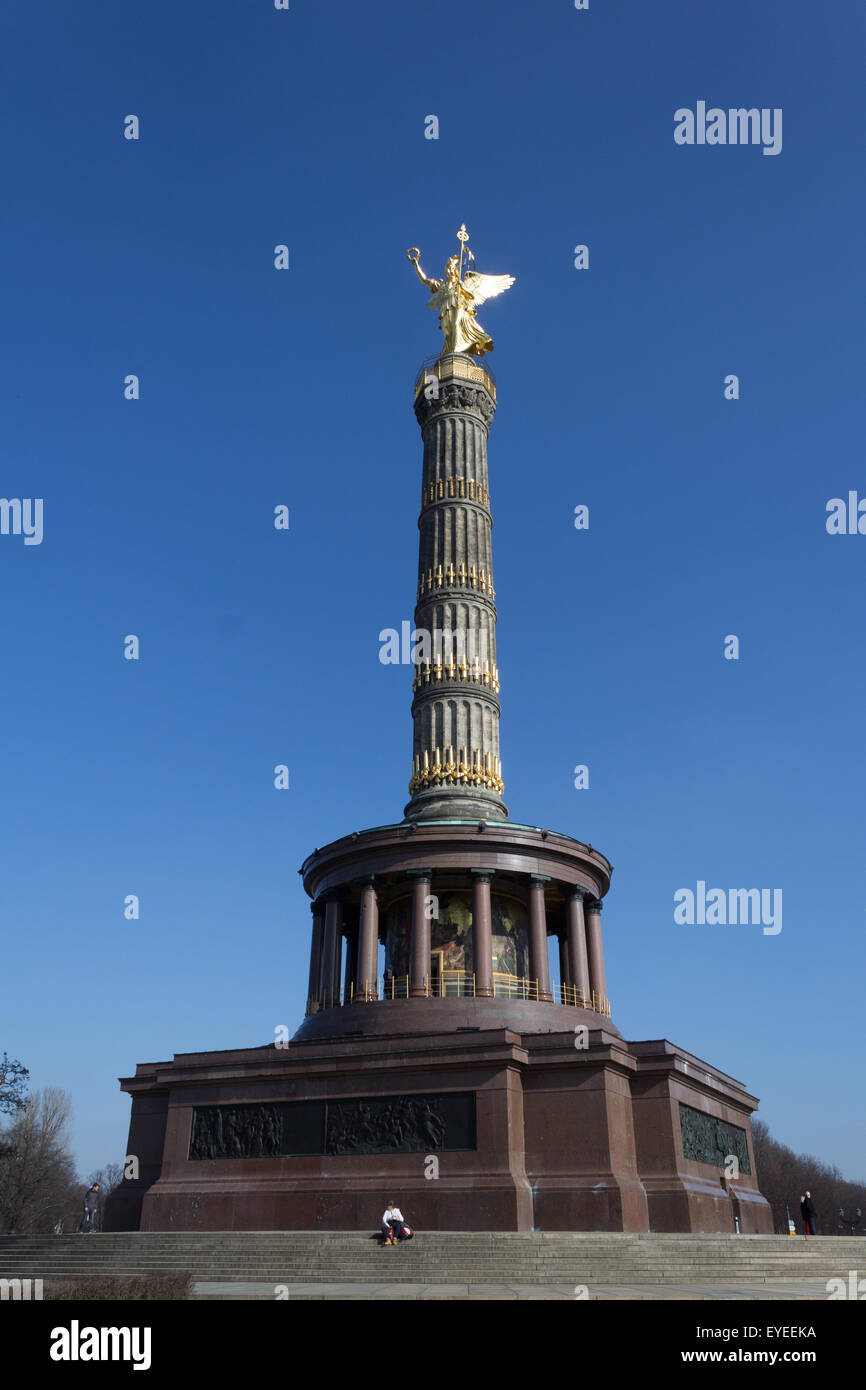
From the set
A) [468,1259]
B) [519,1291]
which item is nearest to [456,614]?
[468,1259]

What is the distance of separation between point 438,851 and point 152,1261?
10.1m

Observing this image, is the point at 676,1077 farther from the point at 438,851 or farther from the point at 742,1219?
the point at 438,851

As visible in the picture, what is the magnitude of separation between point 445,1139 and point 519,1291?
5.78 m

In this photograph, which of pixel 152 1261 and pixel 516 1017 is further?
pixel 516 1017

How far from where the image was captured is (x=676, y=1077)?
2033 centimetres

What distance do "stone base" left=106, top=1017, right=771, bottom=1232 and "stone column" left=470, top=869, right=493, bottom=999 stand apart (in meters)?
1.14

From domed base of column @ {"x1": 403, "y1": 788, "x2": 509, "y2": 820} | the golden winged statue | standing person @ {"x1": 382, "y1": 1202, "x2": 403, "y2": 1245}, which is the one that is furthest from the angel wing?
standing person @ {"x1": 382, "y1": 1202, "x2": 403, "y2": 1245}

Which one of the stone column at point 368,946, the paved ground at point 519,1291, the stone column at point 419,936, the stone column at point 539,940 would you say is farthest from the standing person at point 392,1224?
the stone column at point 539,940

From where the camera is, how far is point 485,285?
34156mm

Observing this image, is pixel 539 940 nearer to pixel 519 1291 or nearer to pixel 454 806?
pixel 454 806

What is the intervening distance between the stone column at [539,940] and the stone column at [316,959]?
5108 mm

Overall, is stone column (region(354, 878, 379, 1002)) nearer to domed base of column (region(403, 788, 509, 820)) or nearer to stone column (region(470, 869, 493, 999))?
stone column (region(470, 869, 493, 999))

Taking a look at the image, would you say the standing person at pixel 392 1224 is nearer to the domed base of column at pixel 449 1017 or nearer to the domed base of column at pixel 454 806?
the domed base of column at pixel 449 1017
